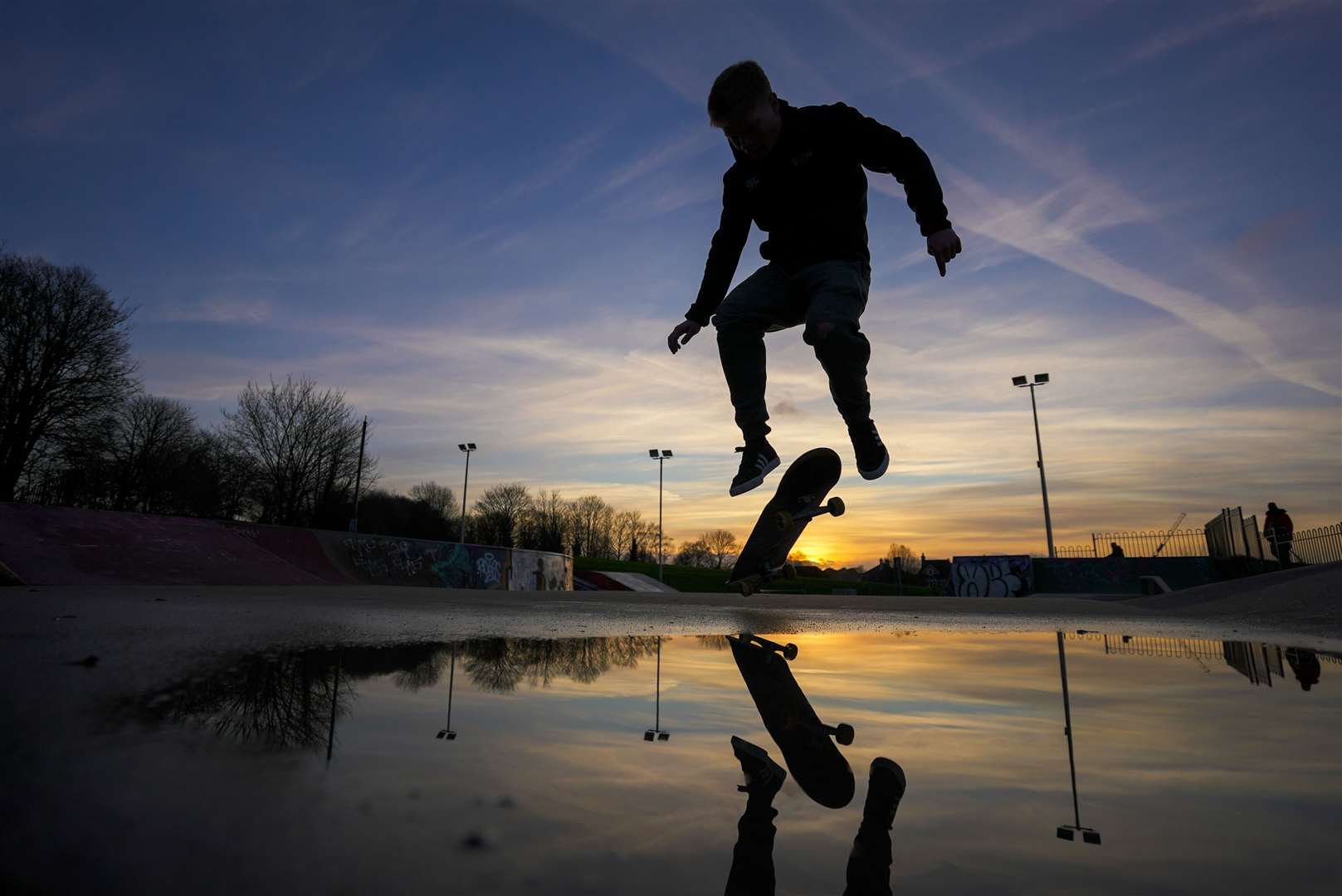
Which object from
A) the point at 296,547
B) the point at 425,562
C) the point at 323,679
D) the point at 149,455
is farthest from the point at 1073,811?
the point at 149,455

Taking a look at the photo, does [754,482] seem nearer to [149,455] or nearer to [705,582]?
[149,455]

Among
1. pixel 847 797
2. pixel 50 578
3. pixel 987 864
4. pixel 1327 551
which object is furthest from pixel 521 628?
pixel 1327 551

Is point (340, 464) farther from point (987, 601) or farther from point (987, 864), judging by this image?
point (987, 864)

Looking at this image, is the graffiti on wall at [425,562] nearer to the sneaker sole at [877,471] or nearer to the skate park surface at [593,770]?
the sneaker sole at [877,471]

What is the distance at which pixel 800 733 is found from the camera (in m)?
1.13

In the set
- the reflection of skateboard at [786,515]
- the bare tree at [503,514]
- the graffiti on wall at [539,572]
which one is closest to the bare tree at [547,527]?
the bare tree at [503,514]

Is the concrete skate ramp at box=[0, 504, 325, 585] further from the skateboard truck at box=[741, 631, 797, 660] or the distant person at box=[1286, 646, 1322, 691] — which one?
the distant person at box=[1286, 646, 1322, 691]

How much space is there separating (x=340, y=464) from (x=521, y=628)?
40975 millimetres

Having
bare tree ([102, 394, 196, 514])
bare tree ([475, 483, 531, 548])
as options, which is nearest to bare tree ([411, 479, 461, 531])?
bare tree ([475, 483, 531, 548])

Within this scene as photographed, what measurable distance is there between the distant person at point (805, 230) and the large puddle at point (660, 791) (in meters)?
2.18

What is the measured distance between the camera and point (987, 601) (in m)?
6.86

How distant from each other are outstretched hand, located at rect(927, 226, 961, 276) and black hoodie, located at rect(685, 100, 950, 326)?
52 mm

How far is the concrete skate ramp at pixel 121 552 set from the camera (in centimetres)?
966

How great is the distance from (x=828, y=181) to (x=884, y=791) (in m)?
3.25
